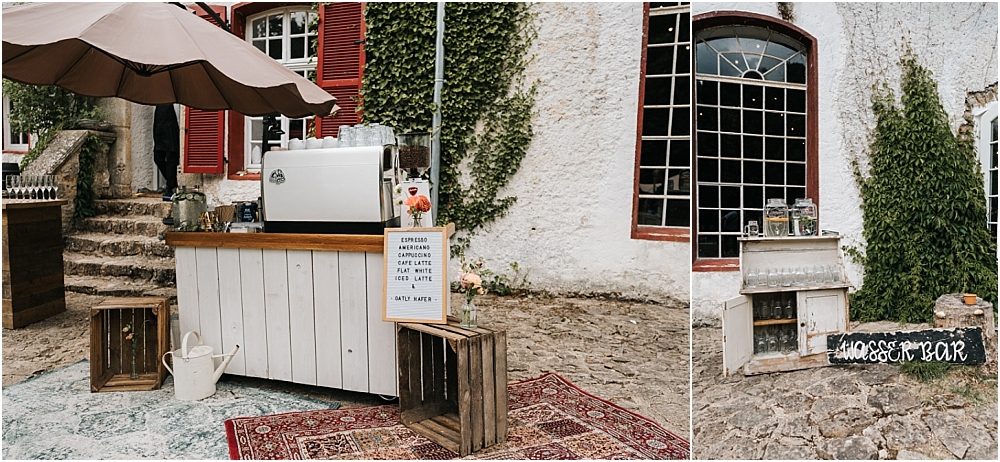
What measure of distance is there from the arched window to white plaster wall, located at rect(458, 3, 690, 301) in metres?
3.77

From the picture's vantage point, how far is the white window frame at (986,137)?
5.70 ft

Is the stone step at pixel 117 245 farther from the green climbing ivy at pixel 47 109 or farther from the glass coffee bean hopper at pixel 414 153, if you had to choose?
the glass coffee bean hopper at pixel 414 153

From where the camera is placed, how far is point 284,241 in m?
2.94

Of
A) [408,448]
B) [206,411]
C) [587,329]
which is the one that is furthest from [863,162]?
A: [587,329]

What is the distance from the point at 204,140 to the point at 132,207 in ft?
3.22

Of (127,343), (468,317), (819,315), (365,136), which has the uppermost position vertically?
(365,136)

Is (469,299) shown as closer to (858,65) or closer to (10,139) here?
(858,65)

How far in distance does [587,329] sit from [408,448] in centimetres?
234

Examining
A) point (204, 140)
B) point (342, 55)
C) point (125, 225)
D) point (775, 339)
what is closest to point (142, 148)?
point (204, 140)

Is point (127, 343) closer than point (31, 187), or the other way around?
point (127, 343)

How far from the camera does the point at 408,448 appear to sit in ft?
8.02

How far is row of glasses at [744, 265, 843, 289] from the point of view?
5.63 ft

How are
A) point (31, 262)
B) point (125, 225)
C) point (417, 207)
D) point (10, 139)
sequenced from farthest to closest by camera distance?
1. point (10, 139)
2. point (125, 225)
3. point (31, 262)
4. point (417, 207)

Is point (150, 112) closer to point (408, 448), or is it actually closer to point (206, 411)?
point (206, 411)
